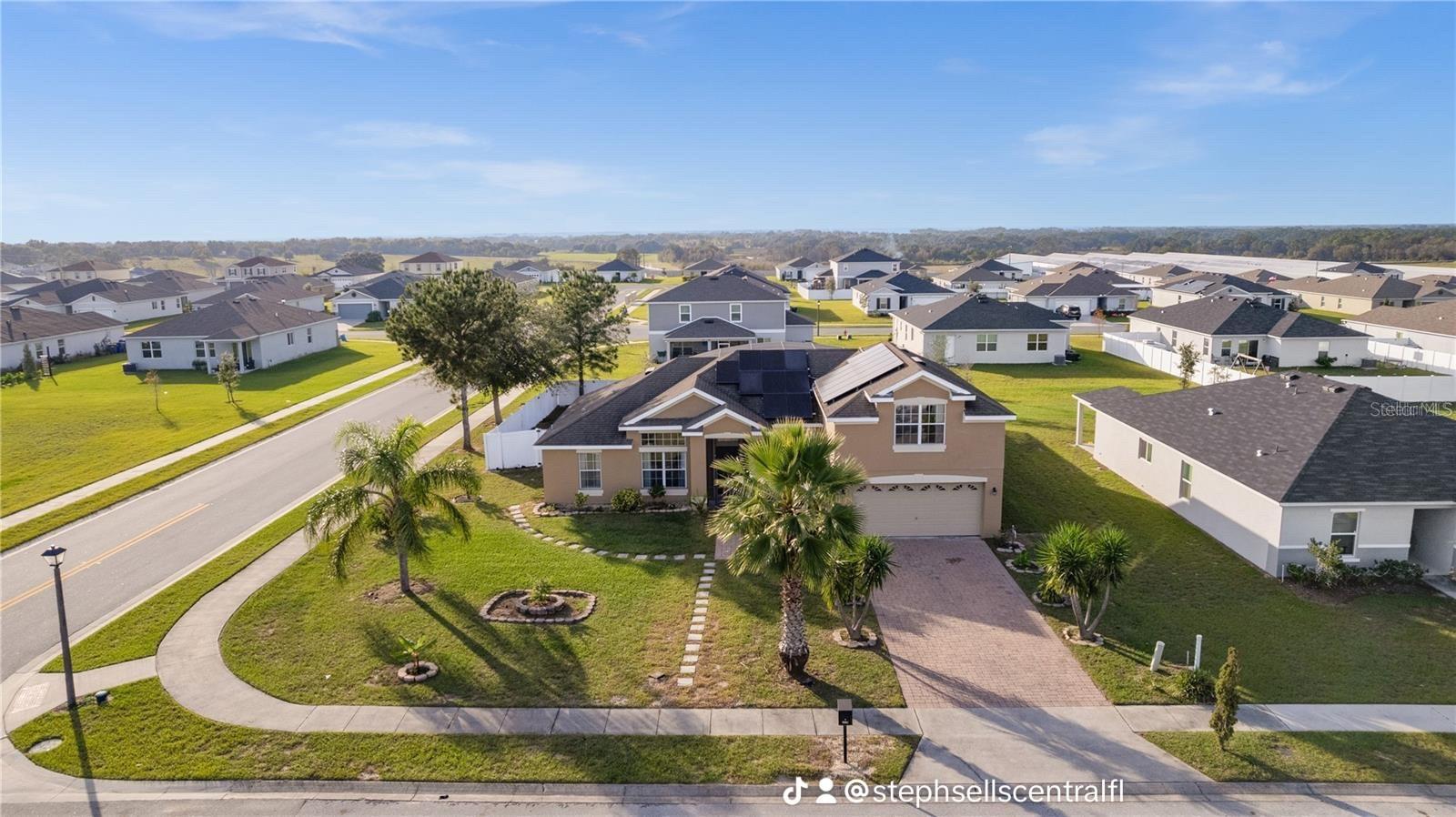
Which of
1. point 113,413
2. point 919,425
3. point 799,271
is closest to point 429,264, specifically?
point 799,271

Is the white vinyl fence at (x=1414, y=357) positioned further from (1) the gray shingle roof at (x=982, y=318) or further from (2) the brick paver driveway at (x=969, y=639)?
(2) the brick paver driveway at (x=969, y=639)

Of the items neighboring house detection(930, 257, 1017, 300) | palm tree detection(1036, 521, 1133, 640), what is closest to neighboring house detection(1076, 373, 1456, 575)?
palm tree detection(1036, 521, 1133, 640)

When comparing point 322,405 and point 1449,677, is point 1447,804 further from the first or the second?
point 322,405

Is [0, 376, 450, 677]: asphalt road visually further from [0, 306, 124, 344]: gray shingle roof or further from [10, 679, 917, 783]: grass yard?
[0, 306, 124, 344]: gray shingle roof

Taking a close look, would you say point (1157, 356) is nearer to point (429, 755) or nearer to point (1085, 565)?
point (1085, 565)

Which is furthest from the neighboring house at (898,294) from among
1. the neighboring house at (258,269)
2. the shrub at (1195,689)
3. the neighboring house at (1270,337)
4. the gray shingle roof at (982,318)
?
the neighboring house at (258,269)
